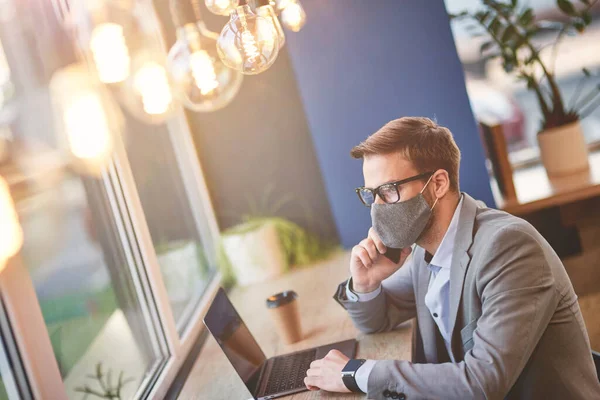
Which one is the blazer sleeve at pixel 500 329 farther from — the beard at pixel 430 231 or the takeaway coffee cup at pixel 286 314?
the takeaway coffee cup at pixel 286 314

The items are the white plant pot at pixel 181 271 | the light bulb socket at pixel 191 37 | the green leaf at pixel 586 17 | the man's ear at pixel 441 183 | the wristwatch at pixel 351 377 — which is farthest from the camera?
the green leaf at pixel 586 17

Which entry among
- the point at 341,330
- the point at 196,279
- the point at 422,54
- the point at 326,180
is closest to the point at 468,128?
the point at 422,54

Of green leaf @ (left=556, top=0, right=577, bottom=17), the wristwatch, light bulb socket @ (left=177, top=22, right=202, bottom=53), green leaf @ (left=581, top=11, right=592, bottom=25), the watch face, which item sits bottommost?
the wristwatch

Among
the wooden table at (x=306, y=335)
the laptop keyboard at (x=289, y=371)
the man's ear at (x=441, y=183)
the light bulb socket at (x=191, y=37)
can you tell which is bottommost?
the wooden table at (x=306, y=335)

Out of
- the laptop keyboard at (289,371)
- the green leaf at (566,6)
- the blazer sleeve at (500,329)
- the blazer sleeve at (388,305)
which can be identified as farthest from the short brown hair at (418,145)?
the green leaf at (566,6)

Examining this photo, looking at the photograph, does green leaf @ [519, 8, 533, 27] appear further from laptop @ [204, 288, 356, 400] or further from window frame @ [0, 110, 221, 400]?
laptop @ [204, 288, 356, 400]

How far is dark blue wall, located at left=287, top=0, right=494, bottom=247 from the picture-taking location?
3.07 meters

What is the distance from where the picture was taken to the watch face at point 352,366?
1.67m

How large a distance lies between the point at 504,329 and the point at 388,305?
0.61 meters

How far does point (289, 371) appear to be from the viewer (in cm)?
192

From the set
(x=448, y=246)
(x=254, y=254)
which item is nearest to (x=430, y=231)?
(x=448, y=246)

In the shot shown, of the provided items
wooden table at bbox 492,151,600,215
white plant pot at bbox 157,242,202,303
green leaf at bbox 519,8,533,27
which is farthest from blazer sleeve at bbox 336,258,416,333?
green leaf at bbox 519,8,533,27

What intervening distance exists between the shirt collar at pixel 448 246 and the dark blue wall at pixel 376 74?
4.46 feet

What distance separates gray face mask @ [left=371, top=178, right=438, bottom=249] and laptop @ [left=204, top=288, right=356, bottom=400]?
39 centimetres
